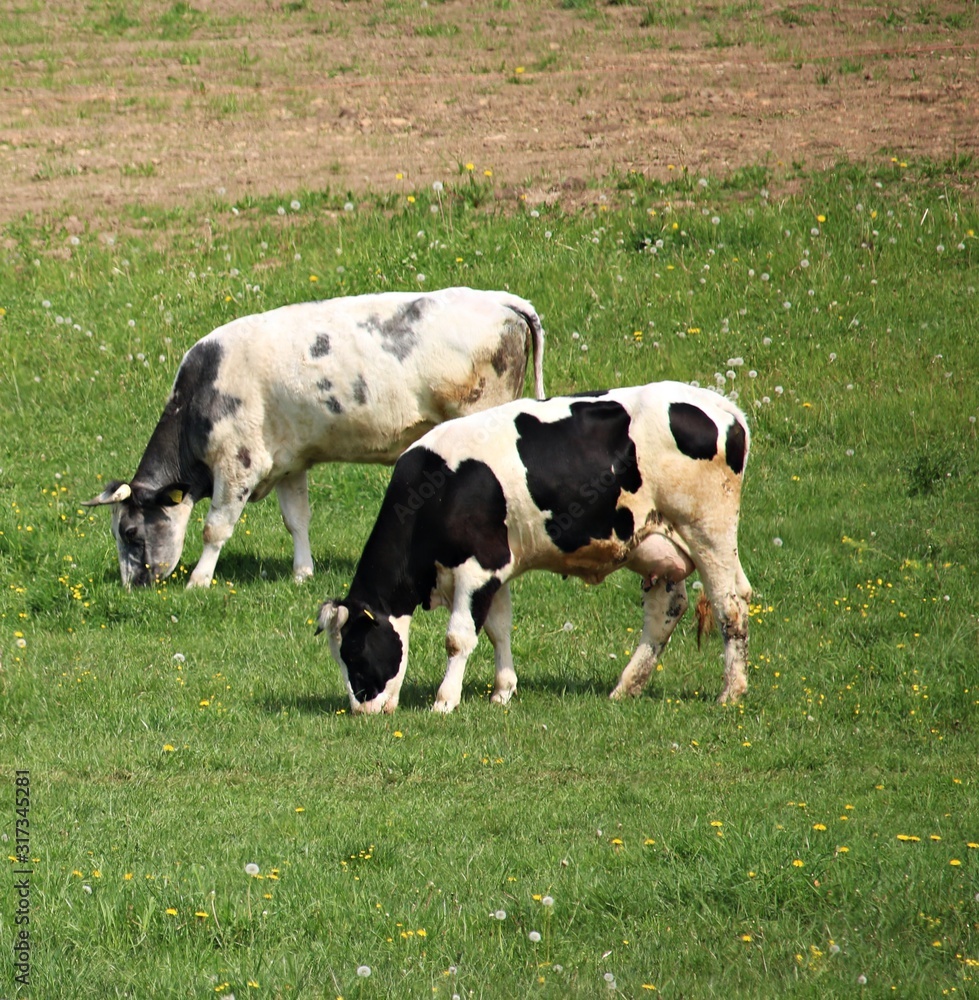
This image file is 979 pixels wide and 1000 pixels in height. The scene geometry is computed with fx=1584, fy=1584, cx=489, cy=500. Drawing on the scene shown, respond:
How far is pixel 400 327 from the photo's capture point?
1338 cm

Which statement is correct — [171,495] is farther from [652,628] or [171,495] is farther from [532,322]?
[652,628]

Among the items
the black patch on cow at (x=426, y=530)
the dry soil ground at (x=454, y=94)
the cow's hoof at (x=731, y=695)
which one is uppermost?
the dry soil ground at (x=454, y=94)

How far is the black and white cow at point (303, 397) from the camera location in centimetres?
1332

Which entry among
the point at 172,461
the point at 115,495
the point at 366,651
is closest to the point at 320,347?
the point at 172,461

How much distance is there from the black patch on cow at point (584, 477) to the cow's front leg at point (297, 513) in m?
3.93

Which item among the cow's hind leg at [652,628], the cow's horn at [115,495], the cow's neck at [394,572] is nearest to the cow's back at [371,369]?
the cow's horn at [115,495]

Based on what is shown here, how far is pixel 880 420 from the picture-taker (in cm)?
1586

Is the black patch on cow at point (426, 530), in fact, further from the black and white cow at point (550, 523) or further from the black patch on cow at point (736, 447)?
the black patch on cow at point (736, 447)

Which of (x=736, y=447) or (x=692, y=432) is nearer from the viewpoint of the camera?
(x=692, y=432)

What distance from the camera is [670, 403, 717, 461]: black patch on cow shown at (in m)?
10.1

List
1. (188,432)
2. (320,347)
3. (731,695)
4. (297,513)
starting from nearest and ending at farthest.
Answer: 1. (731,695)
2. (320,347)
3. (188,432)
4. (297,513)

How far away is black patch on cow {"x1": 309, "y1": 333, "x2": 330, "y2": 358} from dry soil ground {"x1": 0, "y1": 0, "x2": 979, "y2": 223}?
7.74 metres

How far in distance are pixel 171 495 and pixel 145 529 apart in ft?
1.28

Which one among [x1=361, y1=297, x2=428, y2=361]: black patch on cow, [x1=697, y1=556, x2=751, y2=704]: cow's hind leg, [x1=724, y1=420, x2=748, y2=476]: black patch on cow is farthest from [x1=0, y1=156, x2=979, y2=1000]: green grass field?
[x1=361, y1=297, x2=428, y2=361]: black patch on cow
